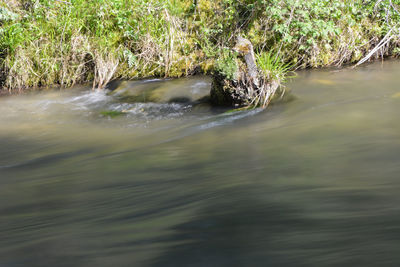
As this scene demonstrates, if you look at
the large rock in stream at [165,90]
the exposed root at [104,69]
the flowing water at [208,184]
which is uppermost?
the exposed root at [104,69]

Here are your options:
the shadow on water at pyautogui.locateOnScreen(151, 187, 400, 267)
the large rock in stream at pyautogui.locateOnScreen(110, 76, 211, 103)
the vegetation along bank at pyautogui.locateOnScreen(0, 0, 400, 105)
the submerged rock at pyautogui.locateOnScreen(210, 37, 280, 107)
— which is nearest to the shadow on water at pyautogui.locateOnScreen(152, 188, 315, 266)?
the shadow on water at pyautogui.locateOnScreen(151, 187, 400, 267)

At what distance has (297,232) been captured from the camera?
1.71 meters

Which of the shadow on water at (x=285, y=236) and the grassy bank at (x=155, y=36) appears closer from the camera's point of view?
the shadow on water at (x=285, y=236)

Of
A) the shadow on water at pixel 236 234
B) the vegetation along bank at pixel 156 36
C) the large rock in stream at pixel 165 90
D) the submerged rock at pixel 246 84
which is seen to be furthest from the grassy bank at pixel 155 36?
the shadow on water at pixel 236 234

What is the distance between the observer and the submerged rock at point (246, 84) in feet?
17.3

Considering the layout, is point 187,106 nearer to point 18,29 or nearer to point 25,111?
point 25,111

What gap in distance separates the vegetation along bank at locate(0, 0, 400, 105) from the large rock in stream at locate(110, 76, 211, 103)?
1.35ft

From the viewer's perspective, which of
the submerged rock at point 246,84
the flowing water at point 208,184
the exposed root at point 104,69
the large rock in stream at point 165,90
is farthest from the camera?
the exposed root at point 104,69

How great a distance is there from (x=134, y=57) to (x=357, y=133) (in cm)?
490

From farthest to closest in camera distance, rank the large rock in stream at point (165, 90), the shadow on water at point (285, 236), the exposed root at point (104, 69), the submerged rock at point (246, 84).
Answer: the exposed root at point (104, 69), the large rock in stream at point (165, 90), the submerged rock at point (246, 84), the shadow on water at point (285, 236)

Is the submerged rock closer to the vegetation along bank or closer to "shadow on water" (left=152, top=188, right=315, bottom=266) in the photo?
the vegetation along bank

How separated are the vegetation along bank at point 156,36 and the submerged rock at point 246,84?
2.00m

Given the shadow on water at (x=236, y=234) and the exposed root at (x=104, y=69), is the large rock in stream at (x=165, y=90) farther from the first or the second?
the shadow on water at (x=236, y=234)

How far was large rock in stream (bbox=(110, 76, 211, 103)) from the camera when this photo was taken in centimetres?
616
